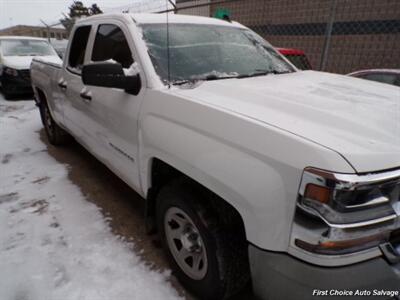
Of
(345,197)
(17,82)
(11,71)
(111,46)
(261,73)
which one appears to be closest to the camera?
(345,197)

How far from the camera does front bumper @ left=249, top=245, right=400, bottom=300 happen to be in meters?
1.18

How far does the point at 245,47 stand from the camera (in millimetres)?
2846

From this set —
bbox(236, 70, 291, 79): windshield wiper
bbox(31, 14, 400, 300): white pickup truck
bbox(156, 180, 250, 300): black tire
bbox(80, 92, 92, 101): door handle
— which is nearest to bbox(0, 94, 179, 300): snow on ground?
bbox(31, 14, 400, 300): white pickup truck

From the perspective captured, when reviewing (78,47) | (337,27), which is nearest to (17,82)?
(78,47)

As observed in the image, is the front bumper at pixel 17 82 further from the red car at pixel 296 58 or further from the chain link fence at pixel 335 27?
the red car at pixel 296 58

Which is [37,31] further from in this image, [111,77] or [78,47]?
[111,77]

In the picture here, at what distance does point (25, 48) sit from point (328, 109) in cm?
1100

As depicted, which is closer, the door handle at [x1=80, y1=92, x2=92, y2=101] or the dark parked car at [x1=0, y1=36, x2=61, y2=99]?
the door handle at [x1=80, y1=92, x2=92, y2=101]

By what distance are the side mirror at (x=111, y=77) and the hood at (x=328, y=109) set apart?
1.25ft

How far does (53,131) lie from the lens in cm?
502

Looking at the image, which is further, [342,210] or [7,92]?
[7,92]

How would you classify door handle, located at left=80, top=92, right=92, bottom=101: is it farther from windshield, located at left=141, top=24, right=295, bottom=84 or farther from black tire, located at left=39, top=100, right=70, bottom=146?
black tire, located at left=39, top=100, right=70, bottom=146

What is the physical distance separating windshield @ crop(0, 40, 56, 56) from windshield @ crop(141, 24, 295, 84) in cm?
905

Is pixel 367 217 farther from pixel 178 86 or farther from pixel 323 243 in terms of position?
pixel 178 86
